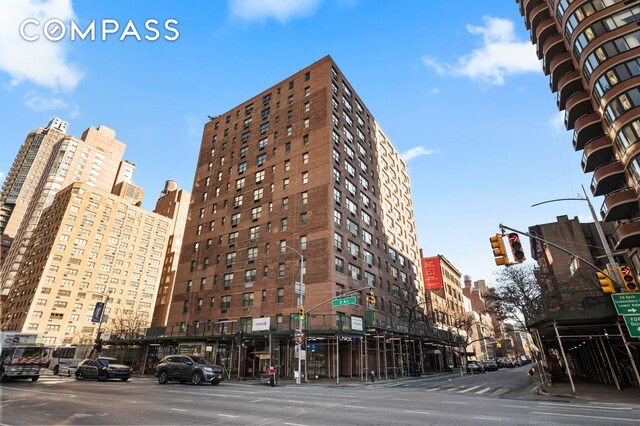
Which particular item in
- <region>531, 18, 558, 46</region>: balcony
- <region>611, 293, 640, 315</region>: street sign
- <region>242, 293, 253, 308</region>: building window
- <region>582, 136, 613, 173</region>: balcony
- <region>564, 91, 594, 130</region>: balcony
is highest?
<region>531, 18, 558, 46</region>: balcony

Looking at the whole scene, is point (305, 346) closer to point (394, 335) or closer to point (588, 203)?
point (394, 335)

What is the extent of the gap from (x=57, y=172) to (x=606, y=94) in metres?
153

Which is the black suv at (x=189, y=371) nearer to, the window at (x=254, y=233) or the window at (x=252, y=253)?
the window at (x=252, y=253)

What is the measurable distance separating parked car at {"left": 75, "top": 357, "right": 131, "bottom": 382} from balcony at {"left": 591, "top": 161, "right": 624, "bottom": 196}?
4216cm

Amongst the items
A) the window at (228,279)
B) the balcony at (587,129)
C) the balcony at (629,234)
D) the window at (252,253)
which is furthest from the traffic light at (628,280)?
the window at (228,279)

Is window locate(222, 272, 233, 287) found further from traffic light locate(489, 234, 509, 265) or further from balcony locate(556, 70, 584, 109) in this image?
balcony locate(556, 70, 584, 109)

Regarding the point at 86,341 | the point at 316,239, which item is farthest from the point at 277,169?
the point at 86,341

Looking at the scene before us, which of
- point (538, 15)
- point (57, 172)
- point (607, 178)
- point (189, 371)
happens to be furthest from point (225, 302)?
point (57, 172)

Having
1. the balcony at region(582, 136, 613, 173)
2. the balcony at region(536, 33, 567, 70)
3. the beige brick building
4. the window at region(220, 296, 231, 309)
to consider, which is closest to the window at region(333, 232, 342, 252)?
the window at region(220, 296, 231, 309)

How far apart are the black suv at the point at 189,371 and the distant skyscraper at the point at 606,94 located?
31.6m

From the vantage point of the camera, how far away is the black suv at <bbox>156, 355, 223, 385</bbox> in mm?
23297

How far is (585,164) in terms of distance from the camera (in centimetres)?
3316

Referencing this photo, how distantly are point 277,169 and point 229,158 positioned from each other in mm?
12880

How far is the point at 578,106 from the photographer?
33094mm
